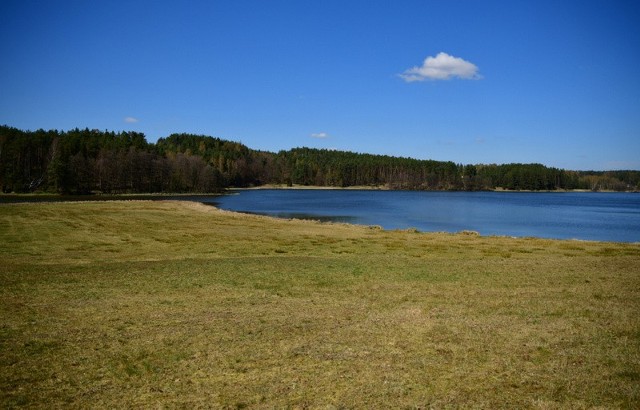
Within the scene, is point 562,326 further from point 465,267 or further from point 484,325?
point 465,267

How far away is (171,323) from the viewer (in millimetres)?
11500

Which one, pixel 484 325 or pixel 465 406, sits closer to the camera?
pixel 465 406

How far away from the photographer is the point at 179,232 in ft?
125

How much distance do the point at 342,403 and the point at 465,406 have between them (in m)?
1.98

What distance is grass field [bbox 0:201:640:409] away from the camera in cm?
770

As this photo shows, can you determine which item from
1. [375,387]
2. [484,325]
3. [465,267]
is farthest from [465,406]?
[465,267]

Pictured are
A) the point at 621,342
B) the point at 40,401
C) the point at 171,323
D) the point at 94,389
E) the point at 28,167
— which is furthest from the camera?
the point at 28,167

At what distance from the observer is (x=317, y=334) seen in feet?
35.5

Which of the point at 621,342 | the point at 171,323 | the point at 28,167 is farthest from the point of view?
the point at 28,167

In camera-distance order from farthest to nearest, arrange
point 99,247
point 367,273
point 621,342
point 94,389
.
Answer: point 99,247
point 367,273
point 621,342
point 94,389

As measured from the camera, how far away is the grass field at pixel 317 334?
25.3ft

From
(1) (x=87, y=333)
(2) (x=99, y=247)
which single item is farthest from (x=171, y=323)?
(2) (x=99, y=247)

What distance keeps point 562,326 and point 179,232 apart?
32.2 meters

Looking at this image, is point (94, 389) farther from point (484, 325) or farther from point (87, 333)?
point (484, 325)
